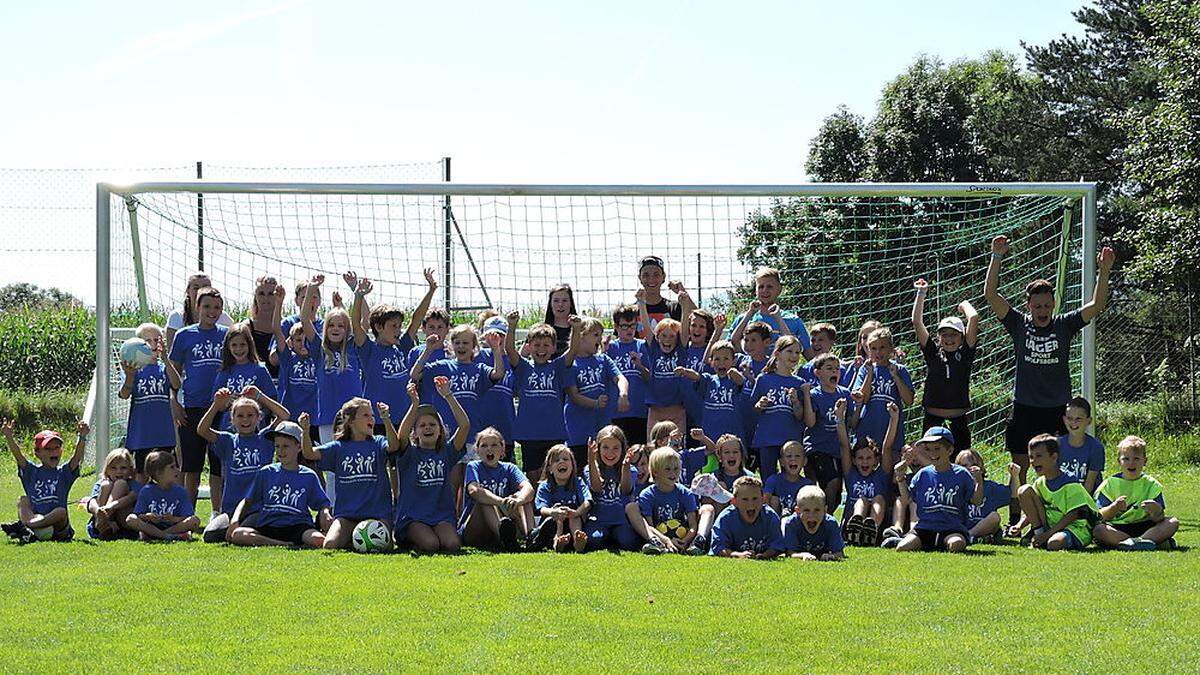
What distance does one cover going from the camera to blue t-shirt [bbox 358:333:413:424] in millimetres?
9344

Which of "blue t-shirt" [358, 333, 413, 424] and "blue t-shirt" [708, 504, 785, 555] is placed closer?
"blue t-shirt" [708, 504, 785, 555]

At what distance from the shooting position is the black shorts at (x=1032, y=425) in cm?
956

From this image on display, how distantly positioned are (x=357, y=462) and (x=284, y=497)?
1.81 ft

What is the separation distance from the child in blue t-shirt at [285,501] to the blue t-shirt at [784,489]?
121 inches

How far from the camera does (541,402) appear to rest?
9328mm

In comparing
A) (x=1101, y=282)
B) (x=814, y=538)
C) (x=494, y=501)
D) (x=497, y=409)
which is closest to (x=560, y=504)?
(x=494, y=501)

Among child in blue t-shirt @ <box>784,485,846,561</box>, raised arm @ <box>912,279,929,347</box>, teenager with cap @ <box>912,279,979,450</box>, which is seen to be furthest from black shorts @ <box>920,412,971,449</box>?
child in blue t-shirt @ <box>784,485,846,561</box>

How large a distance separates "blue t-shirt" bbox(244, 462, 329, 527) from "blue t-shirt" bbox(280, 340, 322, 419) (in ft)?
2.90

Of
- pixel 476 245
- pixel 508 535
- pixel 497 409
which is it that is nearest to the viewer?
pixel 508 535

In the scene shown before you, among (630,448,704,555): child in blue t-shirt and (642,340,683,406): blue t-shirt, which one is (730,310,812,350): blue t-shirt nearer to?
(642,340,683,406): blue t-shirt

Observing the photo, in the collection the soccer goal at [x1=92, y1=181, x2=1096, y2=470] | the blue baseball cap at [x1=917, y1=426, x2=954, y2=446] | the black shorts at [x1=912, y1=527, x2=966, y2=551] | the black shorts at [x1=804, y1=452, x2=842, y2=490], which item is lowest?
the black shorts at [x1=912, y1=527, x2=966, y2=551]

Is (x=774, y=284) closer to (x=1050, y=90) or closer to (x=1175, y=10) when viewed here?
(x=1175, y=10)

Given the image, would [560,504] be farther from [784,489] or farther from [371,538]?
[784,489]

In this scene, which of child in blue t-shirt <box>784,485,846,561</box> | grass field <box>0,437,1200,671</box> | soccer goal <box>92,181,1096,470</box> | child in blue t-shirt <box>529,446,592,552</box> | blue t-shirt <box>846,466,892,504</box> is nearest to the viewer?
grass field <box>0,437,1200,671</box>
